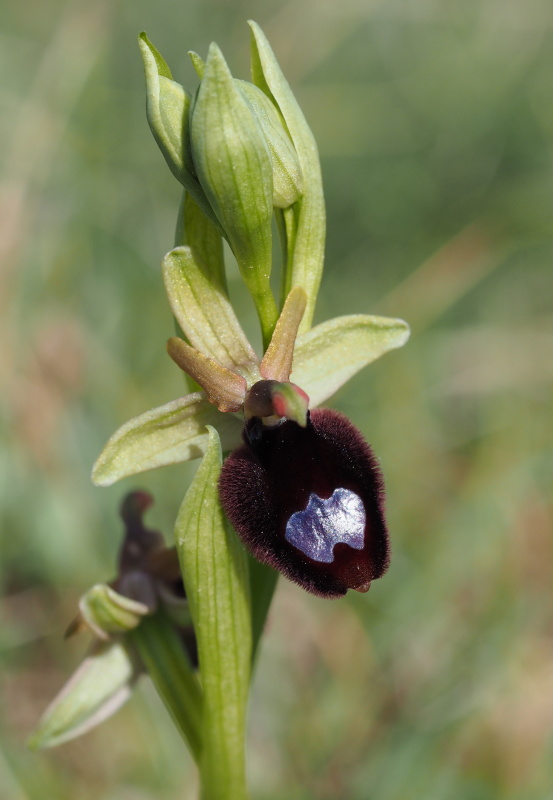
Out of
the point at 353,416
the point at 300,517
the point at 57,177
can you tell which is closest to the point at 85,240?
the point at 57,177

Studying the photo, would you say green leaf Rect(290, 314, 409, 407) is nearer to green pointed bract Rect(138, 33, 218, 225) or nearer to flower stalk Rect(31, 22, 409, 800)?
flower stalk Rect(31, 22, 409, 800)

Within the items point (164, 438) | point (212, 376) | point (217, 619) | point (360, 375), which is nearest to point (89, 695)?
point (217, 619)

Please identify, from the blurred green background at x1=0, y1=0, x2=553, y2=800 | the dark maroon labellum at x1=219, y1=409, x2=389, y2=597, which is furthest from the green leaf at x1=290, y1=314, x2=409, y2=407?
the blurred green background at x1=0, y1=0, x2=553, y2=800

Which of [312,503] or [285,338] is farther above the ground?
[285,338]

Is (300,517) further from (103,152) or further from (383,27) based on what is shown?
(383,27)

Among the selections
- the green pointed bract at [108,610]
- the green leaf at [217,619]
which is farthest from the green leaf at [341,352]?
the green pointed bract at [108,610]

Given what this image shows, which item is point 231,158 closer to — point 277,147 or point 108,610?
point 277,147
